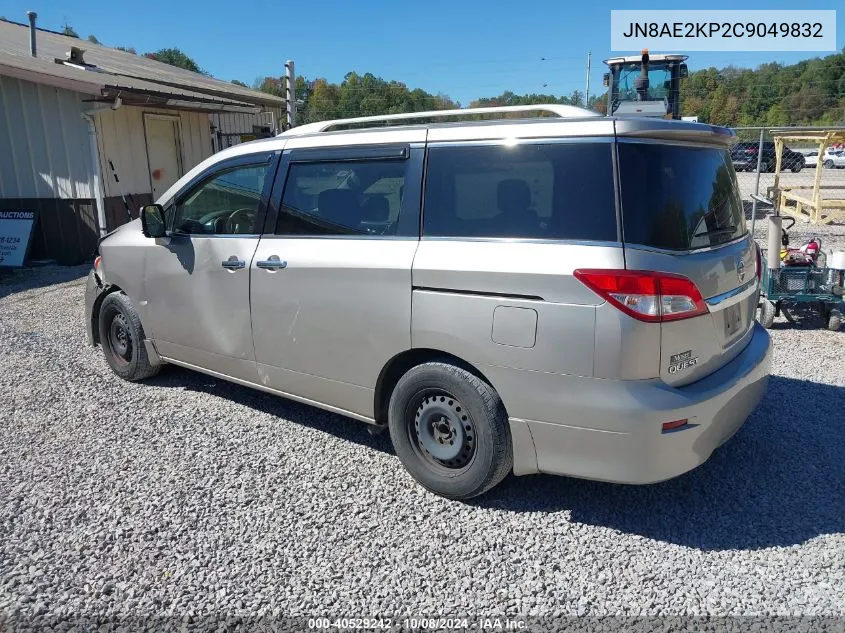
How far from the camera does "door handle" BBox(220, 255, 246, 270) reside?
13.7 feet

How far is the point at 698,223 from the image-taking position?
309 cm

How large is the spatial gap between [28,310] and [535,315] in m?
7.62

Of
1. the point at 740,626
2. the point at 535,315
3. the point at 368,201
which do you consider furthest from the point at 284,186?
the point at 740,626

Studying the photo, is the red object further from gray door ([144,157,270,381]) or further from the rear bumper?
the rear bumper

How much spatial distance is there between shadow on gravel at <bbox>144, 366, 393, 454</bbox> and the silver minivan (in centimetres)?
42

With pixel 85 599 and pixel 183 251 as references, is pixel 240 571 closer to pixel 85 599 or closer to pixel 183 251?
pixel 85 599

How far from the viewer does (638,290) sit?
2.78m

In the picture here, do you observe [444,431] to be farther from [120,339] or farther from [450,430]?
[120,339]

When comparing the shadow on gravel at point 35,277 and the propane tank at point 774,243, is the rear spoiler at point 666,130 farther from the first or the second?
the shadow on gravel at point 35,277

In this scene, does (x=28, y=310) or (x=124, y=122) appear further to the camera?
(x=124, y=122)

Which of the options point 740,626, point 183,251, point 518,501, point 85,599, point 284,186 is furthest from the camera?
point 183,251

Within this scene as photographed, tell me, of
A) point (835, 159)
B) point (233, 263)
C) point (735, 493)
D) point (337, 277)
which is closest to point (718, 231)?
point (735, 493)

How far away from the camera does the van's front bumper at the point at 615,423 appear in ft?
9.32

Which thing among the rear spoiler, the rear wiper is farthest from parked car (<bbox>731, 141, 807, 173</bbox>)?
the rear spoiler
